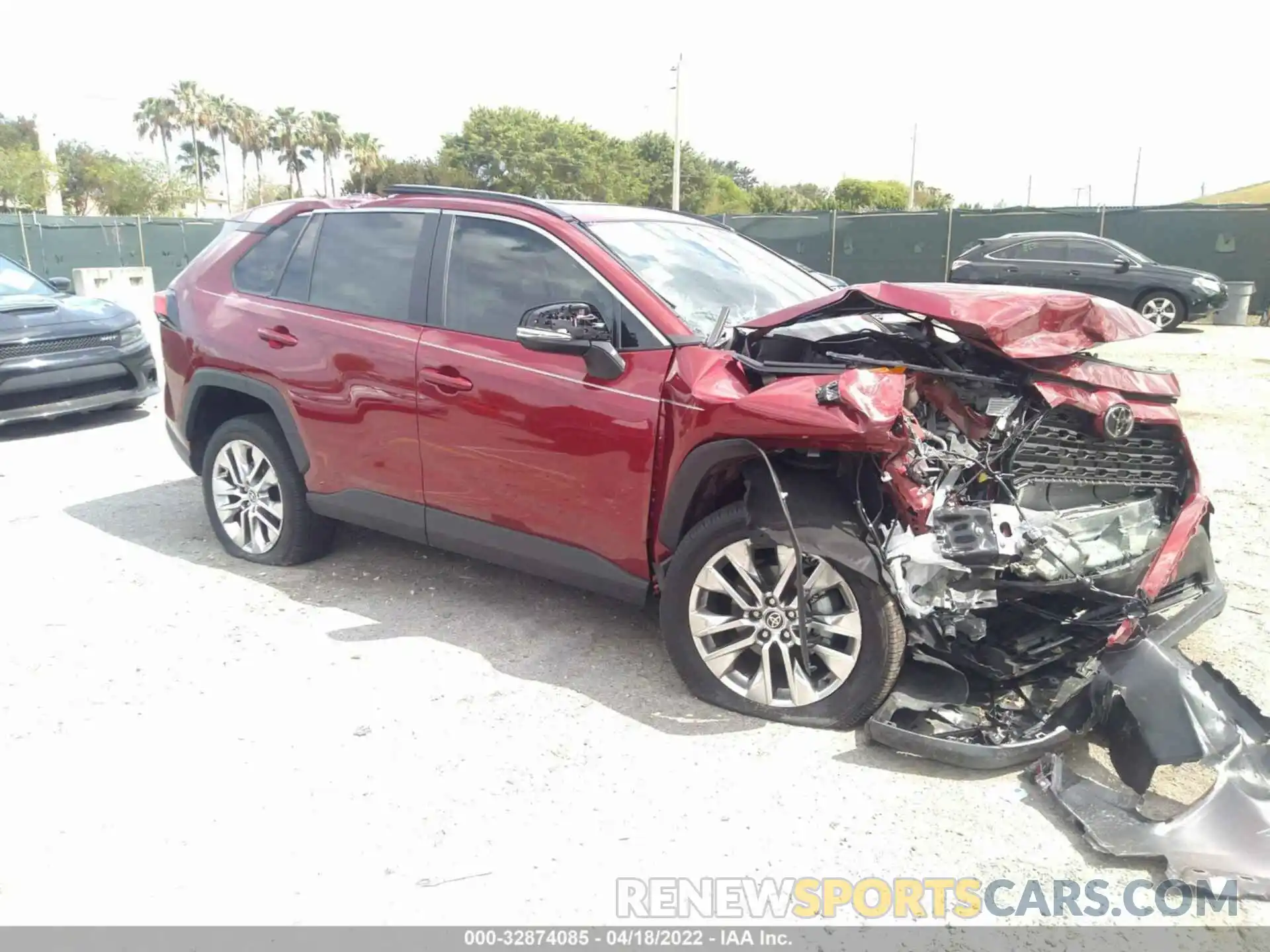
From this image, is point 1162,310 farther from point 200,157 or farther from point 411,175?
point 200,157

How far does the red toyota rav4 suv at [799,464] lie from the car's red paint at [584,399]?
0.01m

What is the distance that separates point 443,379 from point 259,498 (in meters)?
1.56

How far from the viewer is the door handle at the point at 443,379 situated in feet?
12.9

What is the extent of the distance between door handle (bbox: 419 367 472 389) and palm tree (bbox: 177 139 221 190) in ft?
241

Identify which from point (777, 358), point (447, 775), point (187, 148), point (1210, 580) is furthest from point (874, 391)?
point (187, 148)

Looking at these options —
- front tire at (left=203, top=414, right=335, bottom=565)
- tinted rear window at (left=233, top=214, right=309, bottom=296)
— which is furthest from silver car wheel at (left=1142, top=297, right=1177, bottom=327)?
front tire at (left=203, top=414, right=335, bottom=565)

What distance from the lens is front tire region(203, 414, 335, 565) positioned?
475cm

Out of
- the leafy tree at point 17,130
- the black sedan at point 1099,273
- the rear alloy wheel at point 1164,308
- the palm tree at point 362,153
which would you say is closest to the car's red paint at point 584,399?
the black sedan at point 1099,273

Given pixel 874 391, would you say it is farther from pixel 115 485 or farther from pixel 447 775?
pixel 115 485

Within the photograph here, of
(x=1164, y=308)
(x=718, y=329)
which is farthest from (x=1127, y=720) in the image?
(x=1164, y=308)

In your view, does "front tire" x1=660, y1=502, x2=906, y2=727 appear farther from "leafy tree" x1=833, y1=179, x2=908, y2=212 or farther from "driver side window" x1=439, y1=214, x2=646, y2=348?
"leafy tree" x1=833, y1=179, x2=908, y2=212

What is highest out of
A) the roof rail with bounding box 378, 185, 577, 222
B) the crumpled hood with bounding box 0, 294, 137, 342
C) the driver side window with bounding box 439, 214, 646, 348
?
the roof rail with bounding box 378, 185, 577, 222

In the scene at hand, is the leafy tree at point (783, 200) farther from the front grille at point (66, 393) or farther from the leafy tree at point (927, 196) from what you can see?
the front grille at point (66, 393)
